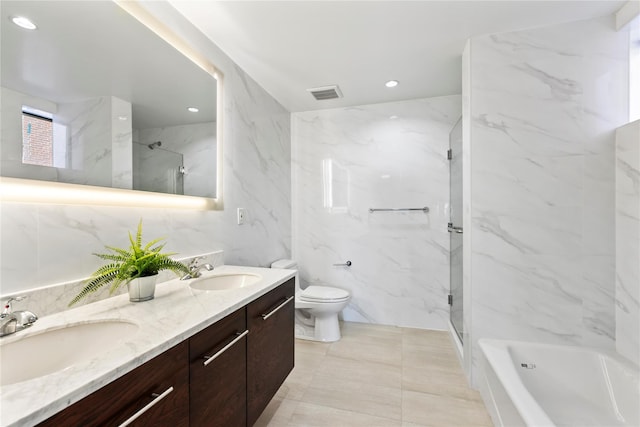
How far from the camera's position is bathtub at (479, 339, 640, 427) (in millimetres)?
1377

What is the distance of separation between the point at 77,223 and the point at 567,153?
2588 millimetres

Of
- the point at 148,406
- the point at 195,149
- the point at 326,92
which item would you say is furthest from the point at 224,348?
the point at 326,92

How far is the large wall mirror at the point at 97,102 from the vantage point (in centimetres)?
96

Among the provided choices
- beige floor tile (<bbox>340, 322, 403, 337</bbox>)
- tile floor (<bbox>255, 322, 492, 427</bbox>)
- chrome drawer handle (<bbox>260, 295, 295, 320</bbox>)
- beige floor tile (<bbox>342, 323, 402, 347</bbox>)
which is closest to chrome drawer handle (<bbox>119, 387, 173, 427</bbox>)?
chrome drawer handle (<bbox>260, 295, 295, 320</bbox>)

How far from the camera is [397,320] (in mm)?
2918

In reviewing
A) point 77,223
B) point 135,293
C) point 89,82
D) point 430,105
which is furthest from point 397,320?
point 89,82

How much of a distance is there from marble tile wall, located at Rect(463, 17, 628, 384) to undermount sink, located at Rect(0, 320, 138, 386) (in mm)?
1949

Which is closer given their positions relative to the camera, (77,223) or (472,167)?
(77,223)

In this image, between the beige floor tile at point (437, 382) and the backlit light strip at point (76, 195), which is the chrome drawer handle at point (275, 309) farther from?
the beige floor tile at point (437, 382)

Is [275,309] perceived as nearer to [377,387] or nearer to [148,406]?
[148,406]

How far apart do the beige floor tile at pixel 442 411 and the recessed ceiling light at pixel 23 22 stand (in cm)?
245

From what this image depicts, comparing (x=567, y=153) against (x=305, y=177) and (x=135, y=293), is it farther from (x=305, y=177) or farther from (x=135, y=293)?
(x=135, y=293)

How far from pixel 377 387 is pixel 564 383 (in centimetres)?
106

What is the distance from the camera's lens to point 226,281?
1675 mm
